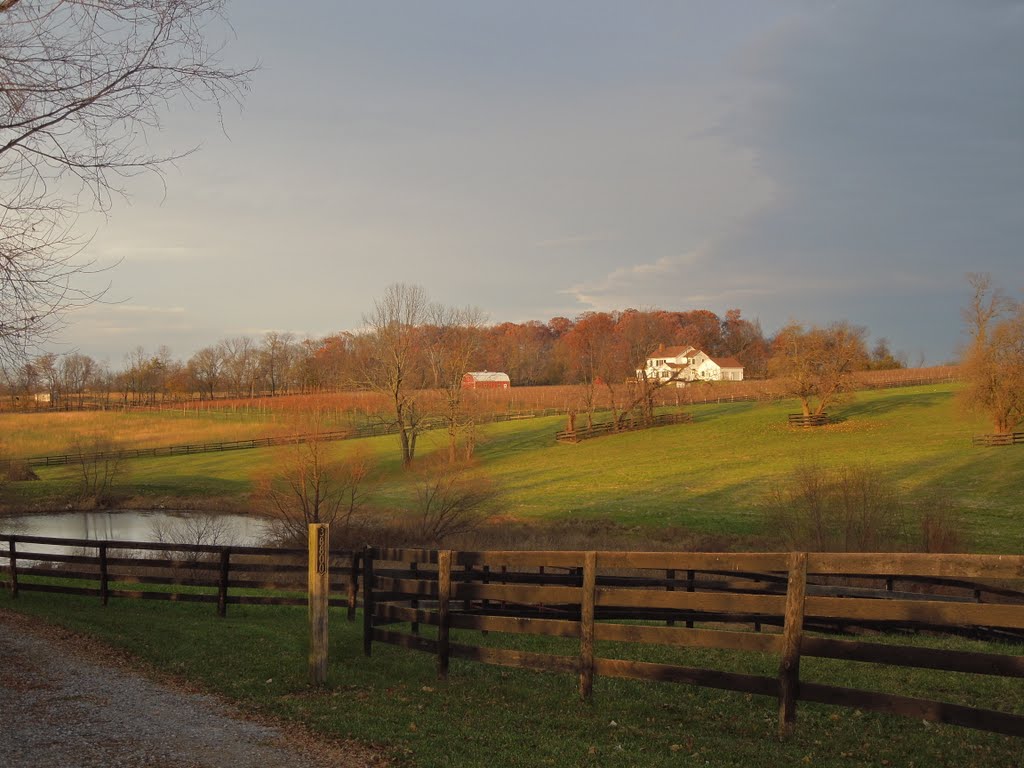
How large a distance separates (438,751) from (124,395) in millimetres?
133449

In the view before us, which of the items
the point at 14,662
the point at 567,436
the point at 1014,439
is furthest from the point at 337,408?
the point at 14,662

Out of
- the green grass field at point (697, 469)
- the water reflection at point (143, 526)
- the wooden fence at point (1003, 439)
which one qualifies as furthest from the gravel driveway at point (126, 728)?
the wooden fence at point (1003, 439)

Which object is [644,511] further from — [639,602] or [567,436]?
[639,602]

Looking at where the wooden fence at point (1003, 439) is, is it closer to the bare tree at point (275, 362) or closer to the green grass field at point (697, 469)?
the green grass field at point (697, 469)

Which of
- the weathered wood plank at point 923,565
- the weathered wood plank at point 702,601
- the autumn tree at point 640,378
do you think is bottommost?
the weathered wood plank at point 702,601

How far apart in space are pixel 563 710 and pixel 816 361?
6021 centimetres

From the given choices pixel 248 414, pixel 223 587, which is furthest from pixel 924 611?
pixel 248 414

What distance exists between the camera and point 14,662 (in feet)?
31.9

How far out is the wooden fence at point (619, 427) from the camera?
2766 inches

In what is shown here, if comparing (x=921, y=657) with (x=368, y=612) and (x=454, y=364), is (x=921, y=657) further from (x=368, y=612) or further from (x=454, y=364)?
(x=454, y=364)

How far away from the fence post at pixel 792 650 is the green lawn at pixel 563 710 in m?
0.16

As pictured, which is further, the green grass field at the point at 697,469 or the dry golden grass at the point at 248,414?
the dry golden grass at the point at 248,414

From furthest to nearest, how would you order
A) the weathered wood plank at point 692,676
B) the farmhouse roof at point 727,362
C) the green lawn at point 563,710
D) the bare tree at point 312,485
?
the farmhouse roof at point 727,362
the bare tree at point 312,485
the weathered wood plank at point 692,676
the green lawn at point 563,710

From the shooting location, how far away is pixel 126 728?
23.4 ft
